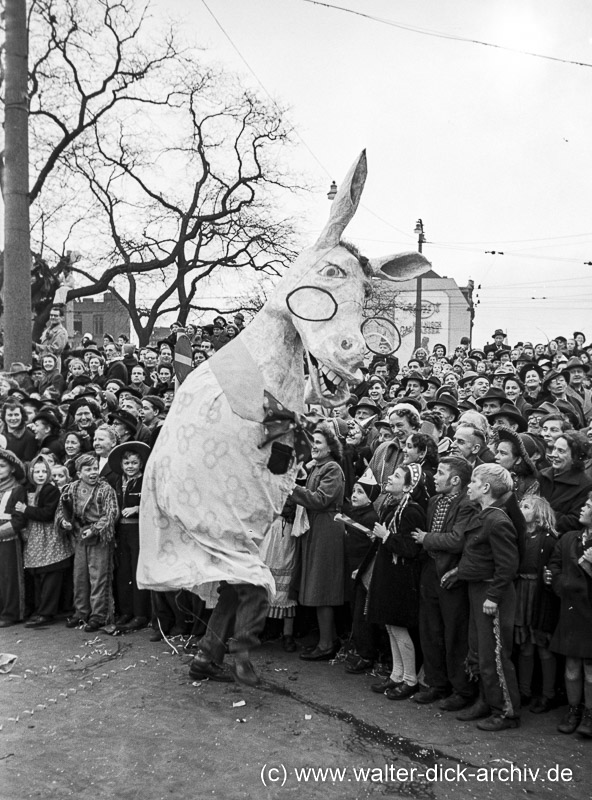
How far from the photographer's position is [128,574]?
6.73m

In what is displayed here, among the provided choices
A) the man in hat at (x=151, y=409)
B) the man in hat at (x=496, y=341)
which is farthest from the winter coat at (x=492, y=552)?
the man in hat at (x=496, y=341)

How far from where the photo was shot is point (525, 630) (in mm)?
4816

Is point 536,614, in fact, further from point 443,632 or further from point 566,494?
point 566,494

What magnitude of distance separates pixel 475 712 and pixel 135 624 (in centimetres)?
303

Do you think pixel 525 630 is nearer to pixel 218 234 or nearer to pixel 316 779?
pixel 316 779

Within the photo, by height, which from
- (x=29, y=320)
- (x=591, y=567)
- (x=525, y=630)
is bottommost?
(x=525, y=630)

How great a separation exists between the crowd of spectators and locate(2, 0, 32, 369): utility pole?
1.41 metres

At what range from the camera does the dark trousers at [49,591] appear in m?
6.89

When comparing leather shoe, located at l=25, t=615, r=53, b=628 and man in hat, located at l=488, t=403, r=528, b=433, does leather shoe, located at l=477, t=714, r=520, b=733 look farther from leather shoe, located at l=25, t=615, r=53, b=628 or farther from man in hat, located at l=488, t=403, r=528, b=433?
leather shoe, located at l=25, t=615, r=53, b=628

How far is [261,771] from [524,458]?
2.61m

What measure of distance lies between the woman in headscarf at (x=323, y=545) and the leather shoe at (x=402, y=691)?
33.7 inches

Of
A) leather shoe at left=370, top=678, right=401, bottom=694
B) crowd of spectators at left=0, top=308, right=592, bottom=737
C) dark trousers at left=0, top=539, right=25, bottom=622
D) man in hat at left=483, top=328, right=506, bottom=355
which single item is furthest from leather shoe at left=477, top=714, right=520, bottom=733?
man in hat at left=483, top=328, right=506, bottom=355

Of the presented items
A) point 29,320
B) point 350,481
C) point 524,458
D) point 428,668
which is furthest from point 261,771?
point 29,320

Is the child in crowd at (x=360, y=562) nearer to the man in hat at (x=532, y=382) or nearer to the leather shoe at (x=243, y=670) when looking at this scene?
the leather shoe at (x=243, y=670)
